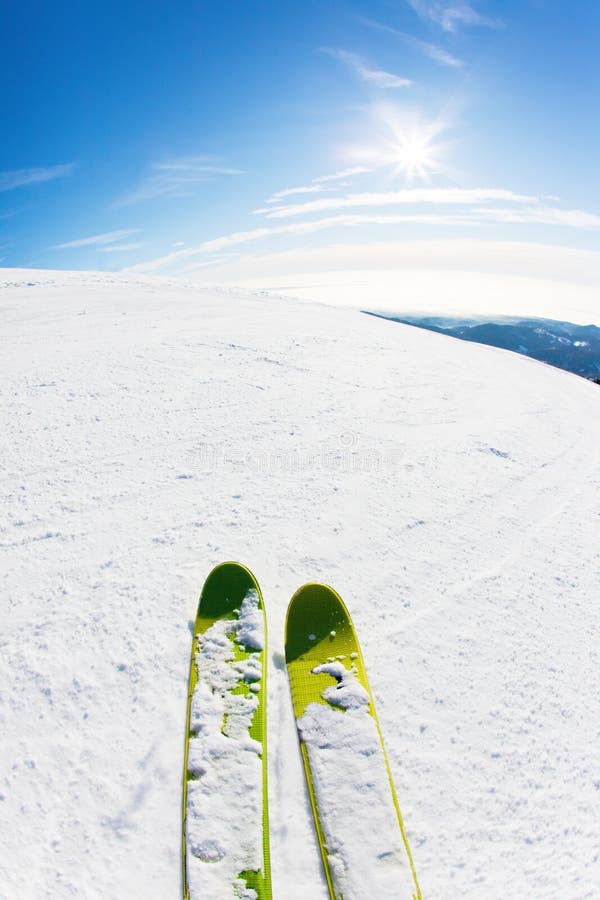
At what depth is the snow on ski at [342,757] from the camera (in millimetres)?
2650

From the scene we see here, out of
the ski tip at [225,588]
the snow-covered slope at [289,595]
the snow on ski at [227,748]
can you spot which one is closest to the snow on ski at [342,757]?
the snow-covered slope at [289,595]

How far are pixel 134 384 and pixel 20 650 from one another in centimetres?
594

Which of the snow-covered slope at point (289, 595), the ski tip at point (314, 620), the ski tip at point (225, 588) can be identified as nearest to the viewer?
the snow-covered slope at point (289, 595)

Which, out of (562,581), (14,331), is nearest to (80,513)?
(562,581)

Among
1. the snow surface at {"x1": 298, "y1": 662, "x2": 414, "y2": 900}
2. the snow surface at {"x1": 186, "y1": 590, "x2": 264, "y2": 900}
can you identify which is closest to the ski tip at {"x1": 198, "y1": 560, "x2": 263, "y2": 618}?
the snow surface at {"x1": 186, "y1": 590, "x2": 264, "y2": 900}

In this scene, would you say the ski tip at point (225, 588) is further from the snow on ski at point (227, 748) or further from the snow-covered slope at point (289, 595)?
the snow-covered slope at point (289, 595)

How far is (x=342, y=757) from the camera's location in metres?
3.17

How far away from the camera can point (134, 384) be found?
852cm

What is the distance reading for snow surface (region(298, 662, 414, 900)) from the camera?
262cm

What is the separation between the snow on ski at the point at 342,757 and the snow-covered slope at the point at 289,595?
14 cm

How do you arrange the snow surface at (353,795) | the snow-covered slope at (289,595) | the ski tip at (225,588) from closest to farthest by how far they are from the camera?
the snow surface at (353,795), the snow-covered slope at (289,595), the ski tip at (225,588)

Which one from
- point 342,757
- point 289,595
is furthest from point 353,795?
point 289,595

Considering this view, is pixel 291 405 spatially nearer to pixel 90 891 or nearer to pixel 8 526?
pixel 8 526

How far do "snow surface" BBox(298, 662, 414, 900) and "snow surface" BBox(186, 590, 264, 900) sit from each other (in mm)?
482
